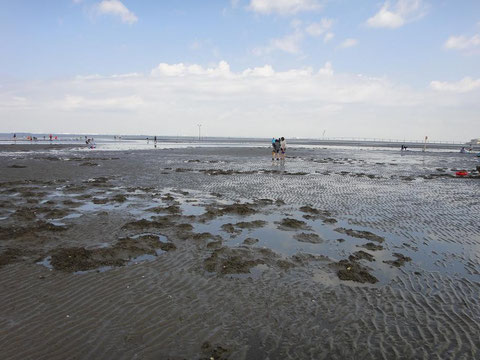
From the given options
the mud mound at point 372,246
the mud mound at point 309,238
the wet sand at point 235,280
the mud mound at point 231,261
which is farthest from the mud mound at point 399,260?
the mud mound at point 231,261

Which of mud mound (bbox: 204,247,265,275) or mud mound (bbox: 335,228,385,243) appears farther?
mud mound (bbox: 335,228,385,243)

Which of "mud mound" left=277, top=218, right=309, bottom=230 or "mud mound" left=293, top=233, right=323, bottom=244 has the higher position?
"mud mound" left=277, top=218, right=309, bottom=230

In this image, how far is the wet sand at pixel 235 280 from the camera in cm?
557

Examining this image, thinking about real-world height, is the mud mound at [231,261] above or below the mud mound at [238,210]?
below

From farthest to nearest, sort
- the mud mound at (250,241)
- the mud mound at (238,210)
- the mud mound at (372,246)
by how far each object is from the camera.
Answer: the mud mound at (238,210), the mud mound at (250,241), the mud mound at (372,246)

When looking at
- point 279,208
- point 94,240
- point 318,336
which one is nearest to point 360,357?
point 318,336

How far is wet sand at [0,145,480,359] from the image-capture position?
5574mm

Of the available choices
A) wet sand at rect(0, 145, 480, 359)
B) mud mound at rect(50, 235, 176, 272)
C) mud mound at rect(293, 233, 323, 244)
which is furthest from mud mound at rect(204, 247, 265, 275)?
mud mound at rect(293, 233, 323, 244)

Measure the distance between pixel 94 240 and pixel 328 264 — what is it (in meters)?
7.75

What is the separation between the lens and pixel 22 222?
40.3ft

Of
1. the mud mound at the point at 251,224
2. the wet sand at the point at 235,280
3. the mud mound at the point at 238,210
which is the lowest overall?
the wet sand at the point at 235,280

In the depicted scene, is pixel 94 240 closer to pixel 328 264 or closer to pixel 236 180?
pixel 328 264

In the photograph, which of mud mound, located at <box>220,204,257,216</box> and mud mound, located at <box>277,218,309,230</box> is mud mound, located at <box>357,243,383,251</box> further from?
mud mound, located at <box>220,204,257,216</box>

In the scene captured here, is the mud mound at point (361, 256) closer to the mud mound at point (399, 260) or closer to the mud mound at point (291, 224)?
the mud mound at point (399, 260)
